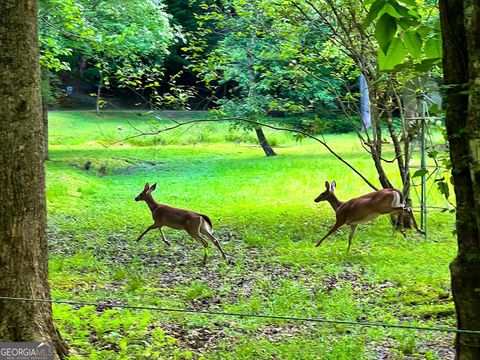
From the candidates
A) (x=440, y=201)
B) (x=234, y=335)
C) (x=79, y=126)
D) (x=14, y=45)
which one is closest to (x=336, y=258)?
(x=234, y=335)

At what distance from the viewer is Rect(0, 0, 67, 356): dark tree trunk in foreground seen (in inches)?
132

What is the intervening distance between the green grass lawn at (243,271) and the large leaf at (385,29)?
7.44 ft

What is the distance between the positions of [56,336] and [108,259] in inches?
161

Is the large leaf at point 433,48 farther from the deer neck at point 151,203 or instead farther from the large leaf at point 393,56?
the deer neck at point 151,203

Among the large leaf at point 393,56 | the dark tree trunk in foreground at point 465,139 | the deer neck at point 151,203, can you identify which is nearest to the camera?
the dark tree trunk in foreground at point 465,139

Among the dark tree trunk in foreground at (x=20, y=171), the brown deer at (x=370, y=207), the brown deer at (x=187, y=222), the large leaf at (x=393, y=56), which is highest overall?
the large leaf at (x=393, y=56)

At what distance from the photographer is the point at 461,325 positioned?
255 centimetres

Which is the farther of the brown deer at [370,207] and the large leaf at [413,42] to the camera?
the brown deer at [370,207]

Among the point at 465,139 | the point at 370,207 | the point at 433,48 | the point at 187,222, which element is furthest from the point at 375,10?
the point at 370,207

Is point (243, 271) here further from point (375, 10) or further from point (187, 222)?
point (375, 10)

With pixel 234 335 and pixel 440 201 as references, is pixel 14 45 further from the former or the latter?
pixel 440 201

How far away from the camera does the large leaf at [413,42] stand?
244 cm

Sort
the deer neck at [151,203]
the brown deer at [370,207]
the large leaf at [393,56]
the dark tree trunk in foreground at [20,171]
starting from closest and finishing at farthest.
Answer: the large leaf at [393,56] < the dark tree trunk in foreground at [20,171] < the brown deer at [370,207] < the deer neck at [151,203]

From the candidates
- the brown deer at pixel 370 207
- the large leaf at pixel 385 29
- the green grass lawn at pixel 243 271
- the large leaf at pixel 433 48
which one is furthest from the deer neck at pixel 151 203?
the large leaf at pixel 385 29
